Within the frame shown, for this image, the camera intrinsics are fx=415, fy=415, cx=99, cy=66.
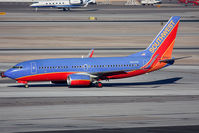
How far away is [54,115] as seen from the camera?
36.7 m

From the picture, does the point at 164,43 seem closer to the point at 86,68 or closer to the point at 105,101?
the point at 86,68

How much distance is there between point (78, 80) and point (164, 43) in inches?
499

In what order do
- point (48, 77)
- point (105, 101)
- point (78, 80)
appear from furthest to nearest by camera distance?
point (48, 77) → point (78, 80) → point (105, 101)

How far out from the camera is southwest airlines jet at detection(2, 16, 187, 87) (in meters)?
A: 50.2

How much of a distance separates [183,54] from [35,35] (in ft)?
149

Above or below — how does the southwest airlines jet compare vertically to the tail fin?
below

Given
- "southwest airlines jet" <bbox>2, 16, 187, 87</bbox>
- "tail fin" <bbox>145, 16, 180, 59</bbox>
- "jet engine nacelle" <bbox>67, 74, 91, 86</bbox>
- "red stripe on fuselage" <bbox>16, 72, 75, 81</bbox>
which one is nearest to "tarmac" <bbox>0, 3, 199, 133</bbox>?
→ "jet engine nacelle" <bbox>67, 74, 91, 86</bbox>

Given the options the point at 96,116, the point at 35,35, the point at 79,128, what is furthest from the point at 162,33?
the point at 35,35

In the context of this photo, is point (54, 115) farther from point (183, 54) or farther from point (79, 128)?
point (183, 54)

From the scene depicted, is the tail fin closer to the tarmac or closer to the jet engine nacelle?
the tarmac

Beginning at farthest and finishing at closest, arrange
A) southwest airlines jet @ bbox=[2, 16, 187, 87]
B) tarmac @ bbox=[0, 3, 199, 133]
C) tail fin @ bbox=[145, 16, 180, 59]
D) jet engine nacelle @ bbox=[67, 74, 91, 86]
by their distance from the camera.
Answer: tail fin @ bbox=[145, 16, 180, 59], southwest airlines jet @ bbox=[2, 16, 187, 87], jet engine nacelle @ bbox=[67, 74, 91, 86], tarmac @ bbox=[0, 3, 199, 133]

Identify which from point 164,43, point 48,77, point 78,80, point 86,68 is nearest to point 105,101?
point 78,80

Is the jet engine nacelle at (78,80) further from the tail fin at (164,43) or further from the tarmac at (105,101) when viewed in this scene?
the tail fin at (164,43)

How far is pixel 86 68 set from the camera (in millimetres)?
51062
